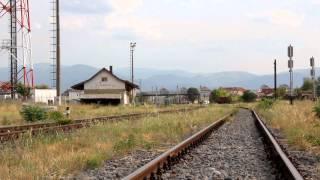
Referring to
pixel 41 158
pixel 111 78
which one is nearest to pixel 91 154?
pixel 41 158

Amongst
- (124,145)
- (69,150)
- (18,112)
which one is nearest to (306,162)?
(124,145)

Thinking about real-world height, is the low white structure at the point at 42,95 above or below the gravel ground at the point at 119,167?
above

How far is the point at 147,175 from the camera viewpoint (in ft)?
32.1

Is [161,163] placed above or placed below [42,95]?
below

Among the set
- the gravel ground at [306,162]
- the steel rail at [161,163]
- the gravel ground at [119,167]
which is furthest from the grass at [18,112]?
the gravel ground at [306,162]

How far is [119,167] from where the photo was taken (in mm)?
12016

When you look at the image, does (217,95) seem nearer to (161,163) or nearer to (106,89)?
(106,89)

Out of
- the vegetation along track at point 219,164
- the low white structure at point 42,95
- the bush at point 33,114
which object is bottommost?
the vegetation along track at point 219,164

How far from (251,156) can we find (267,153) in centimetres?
85

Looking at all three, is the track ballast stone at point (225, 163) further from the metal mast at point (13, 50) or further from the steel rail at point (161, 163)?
the metal mast at point (13, 50)

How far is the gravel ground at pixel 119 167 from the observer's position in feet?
35.0

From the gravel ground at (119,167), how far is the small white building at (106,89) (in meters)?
69.2

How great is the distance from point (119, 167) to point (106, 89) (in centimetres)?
7518

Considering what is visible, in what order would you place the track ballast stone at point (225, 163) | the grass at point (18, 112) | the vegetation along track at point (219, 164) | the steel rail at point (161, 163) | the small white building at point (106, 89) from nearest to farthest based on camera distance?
1. the steel rail at point (161, 163)
2. the vegetation along track at point (219, 164)
3. the track ballast stone at point (225, 163)
4. the grass at point (18, 112)
5. the small white building at point (106, 89)
